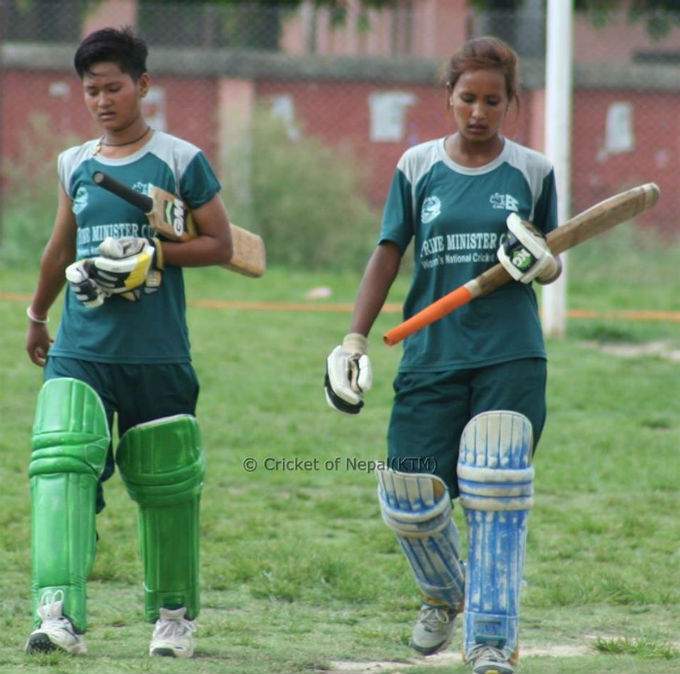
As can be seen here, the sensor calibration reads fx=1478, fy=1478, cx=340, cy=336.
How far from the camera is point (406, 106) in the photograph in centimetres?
1683

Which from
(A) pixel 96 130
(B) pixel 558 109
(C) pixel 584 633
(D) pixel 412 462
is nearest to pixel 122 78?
(D) pixel 412 462

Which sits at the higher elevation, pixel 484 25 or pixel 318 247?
pixel 484 25

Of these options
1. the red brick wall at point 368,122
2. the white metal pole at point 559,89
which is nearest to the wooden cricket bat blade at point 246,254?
the white metal pole at point 559,89

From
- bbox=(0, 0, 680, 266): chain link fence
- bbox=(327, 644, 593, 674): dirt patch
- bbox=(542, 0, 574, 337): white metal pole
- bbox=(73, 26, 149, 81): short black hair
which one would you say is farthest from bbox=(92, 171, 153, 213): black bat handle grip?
bbox=(0, 0, 680, 266): chain link fence

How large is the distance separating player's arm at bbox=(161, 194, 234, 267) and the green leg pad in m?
0.47

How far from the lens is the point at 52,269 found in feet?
14.9

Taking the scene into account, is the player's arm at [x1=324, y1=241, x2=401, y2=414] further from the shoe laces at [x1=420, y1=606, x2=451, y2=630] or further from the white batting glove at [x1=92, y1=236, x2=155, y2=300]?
the shoe laces at [x1=420, y1=606, x2=451, y2=630]

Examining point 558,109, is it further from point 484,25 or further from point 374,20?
point 374,20

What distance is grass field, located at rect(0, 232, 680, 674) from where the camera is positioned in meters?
4.54

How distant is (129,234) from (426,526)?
47.2 inches

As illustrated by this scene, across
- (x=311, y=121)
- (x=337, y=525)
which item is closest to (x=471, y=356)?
(x=337, y=525)

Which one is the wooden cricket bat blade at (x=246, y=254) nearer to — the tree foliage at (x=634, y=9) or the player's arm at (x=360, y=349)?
the player's arm at (x=360, y=349)

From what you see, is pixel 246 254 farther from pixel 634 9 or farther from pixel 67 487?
pixel 634 9

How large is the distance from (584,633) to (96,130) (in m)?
12.0
